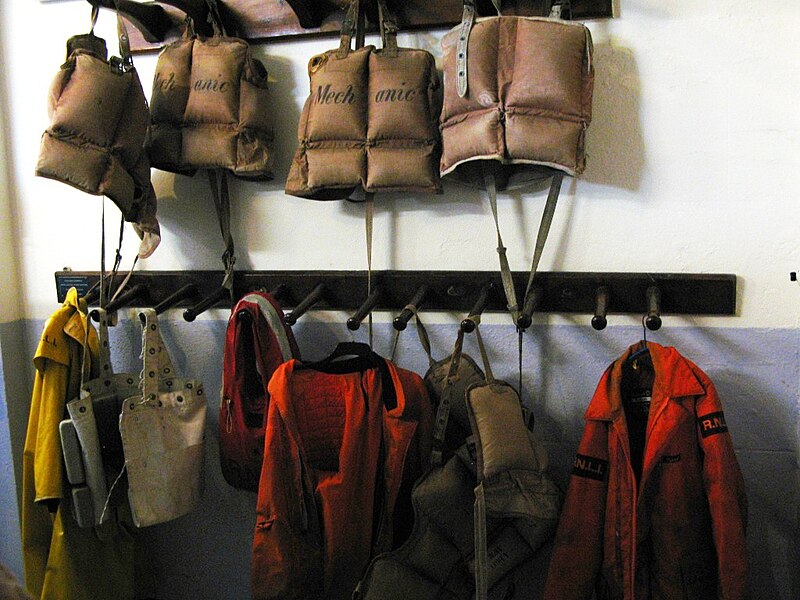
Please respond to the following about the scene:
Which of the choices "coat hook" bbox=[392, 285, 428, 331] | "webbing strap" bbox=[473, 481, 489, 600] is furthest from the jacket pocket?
"coat hook" bbox=[392, 285, 428, 331]

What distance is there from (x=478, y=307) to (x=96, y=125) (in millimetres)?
854

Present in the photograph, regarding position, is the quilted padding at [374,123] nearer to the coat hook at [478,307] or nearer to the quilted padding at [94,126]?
the coat hook at [478,307]

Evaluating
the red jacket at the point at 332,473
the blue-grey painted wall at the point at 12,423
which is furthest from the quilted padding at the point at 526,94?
the blue-grey painted wall at the point at 12,423

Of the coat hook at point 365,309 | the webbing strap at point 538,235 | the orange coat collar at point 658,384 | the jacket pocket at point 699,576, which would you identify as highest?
the webbing strap at point 538,235

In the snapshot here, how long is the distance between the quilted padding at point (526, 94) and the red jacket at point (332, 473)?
0.49 meters

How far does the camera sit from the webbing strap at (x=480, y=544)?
3.59 feet

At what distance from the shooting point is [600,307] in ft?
3.98

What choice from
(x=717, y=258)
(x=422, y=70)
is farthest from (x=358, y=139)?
(x=717, y=258)

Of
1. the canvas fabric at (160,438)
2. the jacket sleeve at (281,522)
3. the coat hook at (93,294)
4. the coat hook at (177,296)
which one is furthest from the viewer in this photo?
the coat hook at (93,294)

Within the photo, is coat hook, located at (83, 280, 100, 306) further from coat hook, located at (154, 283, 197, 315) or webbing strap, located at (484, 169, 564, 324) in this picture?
webbing strap, located at (484, 169, 564, 324)

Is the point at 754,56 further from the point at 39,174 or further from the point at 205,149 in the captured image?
the point at 39,174

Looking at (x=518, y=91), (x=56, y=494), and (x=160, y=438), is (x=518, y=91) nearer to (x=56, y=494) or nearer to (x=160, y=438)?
(x=160, y=438)

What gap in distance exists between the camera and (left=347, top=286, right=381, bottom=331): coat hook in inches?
48.3

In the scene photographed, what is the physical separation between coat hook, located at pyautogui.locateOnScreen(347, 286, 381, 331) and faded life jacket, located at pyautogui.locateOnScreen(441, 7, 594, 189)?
13.1 inches
